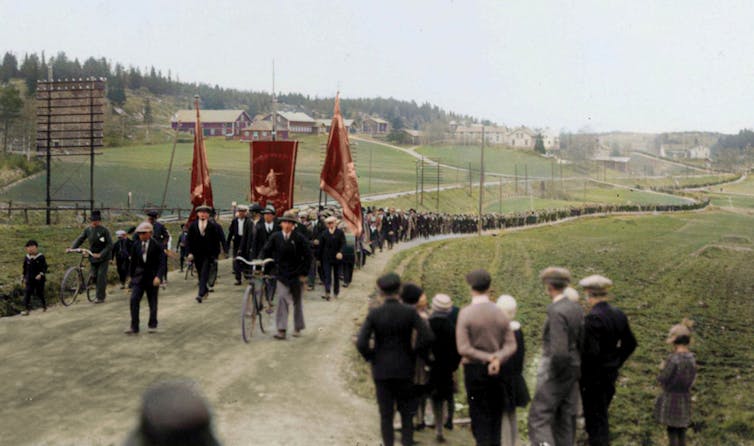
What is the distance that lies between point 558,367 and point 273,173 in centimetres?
1395

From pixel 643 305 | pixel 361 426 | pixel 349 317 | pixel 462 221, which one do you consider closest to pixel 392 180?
pixel 462 221

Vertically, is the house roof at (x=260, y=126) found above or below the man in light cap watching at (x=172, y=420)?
above

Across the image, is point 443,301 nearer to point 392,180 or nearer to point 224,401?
point 224,401

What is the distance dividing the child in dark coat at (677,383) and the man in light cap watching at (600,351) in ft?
2.15

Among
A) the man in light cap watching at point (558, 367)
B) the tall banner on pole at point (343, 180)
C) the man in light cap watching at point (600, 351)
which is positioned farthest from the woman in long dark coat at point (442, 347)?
the tall banner on pole at point (343, 180)

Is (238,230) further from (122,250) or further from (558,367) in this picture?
(558,367)

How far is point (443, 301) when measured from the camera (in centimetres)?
706

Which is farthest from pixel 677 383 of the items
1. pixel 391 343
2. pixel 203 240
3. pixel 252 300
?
pixel 203 240

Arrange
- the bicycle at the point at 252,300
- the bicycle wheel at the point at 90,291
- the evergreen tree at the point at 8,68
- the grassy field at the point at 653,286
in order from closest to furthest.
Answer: the grassy field at the point at 653,286 < the bicycle at the point at 252,300 < the bicycle wheel at the point at 90,291 < the evergreen tree at the point at 8,68

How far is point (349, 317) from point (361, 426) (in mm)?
6075

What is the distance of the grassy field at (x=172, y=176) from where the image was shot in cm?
5631

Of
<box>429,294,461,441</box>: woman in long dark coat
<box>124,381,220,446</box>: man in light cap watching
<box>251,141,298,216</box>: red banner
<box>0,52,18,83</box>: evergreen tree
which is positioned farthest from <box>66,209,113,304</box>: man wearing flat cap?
<box>0,52,18,83</box>: evergreen tree

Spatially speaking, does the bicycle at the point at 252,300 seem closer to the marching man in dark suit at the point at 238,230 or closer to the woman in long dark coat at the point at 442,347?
the marching man in dark suit at the point at 238,230

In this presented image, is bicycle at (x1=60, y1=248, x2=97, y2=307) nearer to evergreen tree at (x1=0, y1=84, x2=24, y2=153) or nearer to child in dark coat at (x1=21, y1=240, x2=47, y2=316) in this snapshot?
child in dark coat at (x1=21, y1=240, x2=47, y2=316)
